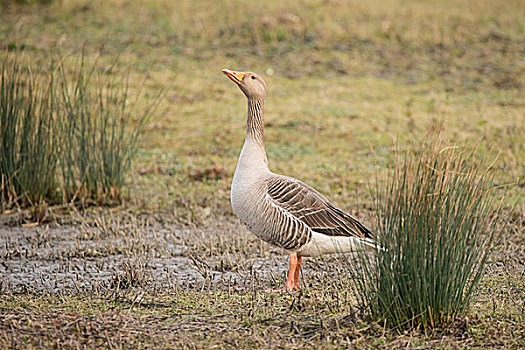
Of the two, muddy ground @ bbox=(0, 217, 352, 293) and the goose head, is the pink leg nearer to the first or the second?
muddy ground @ bbox=(0, 217, 352, 293)

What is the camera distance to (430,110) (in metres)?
12.5

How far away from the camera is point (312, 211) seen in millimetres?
5539

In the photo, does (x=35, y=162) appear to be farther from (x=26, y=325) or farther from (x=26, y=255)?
(x=26, y=325)

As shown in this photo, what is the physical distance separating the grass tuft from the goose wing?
1137 mm

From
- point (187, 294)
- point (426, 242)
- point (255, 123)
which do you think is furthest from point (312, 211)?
point (426, 242)

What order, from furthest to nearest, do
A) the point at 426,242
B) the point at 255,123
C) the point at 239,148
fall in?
1. the point at 239,148
2. the point at 255,123
3. the point at 426,242

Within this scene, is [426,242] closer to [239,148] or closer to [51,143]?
[51,143]

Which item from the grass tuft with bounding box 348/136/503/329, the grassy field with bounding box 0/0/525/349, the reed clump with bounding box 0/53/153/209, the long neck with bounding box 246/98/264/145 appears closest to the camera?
the grass tuft with bounding box 348/136/503/329

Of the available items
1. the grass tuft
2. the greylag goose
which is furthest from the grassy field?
the greylag goose

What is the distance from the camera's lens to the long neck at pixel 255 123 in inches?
230

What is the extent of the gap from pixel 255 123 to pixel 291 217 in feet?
3.31

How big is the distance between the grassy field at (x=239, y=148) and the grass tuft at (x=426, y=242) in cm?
16

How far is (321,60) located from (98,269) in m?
10.5

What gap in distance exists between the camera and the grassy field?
449cm
